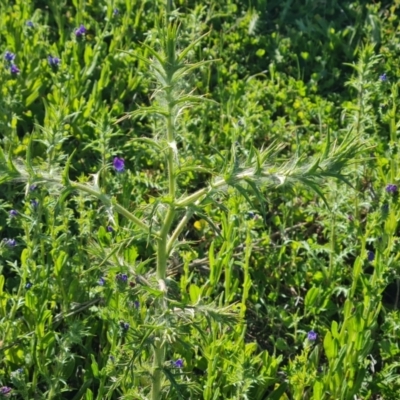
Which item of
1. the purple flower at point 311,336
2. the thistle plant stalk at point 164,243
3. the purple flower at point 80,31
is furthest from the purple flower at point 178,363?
the purple flower at point 80,31

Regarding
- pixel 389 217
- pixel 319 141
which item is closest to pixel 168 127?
pixel 389 217

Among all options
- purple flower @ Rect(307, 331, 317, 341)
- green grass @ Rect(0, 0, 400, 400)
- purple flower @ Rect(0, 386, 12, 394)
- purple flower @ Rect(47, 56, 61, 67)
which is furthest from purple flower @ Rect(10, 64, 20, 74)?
purple flower @ Rect(307, 331, 317, 341)

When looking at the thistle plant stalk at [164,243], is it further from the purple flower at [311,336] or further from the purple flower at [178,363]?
the purple flower at [311,336]

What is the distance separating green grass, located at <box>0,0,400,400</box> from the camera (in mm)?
2414

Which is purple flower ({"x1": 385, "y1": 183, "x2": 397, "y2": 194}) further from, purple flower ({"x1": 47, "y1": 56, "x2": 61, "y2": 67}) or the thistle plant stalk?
purple flower ({"x1": 47, "y1": 56, "x2": 61, "y2": 67})

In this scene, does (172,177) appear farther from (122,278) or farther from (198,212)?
(122,278)

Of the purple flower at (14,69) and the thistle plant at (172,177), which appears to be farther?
the purple flower at (14,69)

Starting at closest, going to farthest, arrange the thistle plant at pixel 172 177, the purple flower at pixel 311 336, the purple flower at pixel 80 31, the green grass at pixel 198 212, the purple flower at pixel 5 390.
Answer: the thistle plant at pixel 172 177 → the green grass at pixel 198 212 → the purple flower at pixel 5 390 → the purple flower at pixel 311 336 → the purple flower at pixel 80 31

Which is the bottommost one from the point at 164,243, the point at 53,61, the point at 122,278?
the point at 122,278

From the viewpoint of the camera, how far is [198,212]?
2.29 m

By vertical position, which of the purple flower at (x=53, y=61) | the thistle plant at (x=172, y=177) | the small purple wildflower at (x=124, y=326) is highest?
the thistle plant at (x=172, y=177)

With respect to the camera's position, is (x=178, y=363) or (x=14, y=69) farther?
(x=14, y=69)

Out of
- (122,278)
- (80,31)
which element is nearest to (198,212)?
(122,278)

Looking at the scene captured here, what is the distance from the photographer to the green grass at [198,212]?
241cm
